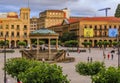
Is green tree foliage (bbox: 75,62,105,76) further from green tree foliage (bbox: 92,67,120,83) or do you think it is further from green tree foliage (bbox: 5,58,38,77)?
green tree foliage (bbox: 92,67,120,83)

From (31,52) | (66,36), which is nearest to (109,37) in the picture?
(66,36)

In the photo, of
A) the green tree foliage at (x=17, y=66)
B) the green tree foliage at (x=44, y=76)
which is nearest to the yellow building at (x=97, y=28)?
the green tree foliage at (x=17, y=66)

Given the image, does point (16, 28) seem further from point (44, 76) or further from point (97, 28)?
point (44, 76)

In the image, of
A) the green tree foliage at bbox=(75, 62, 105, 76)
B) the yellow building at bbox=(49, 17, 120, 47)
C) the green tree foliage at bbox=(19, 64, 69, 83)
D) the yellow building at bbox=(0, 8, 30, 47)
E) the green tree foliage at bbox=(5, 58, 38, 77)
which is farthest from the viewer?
the yellow building at bbox=(49, 17, 120, 47)

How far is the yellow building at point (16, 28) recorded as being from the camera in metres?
116

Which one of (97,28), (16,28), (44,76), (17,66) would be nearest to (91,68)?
(17,66)

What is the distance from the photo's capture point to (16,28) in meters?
117

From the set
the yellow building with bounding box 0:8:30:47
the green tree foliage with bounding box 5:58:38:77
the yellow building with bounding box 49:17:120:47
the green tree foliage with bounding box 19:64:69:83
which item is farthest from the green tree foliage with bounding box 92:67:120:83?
the yellow building with bounding box 49:17:120:47

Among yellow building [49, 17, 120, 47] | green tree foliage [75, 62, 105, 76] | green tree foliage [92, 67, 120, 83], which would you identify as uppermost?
green tree foliage [92, 67, 120, 83]

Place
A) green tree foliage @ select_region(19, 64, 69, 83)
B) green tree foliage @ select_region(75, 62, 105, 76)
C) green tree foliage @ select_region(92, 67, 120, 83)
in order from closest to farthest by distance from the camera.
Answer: green tree foliage @ select_region(19, 64, 69, 83), green tree foliage @ select_region(92, 67, 120, 83), green tree foliage @ select_region(75, 62, 105, 76)

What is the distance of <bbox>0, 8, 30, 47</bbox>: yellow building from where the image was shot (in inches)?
4582

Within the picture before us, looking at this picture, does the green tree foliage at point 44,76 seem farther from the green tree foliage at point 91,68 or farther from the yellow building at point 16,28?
the yellow building at point 16,28

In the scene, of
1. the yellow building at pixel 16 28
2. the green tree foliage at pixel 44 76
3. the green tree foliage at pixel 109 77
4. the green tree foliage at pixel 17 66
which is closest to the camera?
the green tree foliage at pixel 44 76

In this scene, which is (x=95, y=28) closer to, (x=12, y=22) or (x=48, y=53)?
(x=12, y=22)
